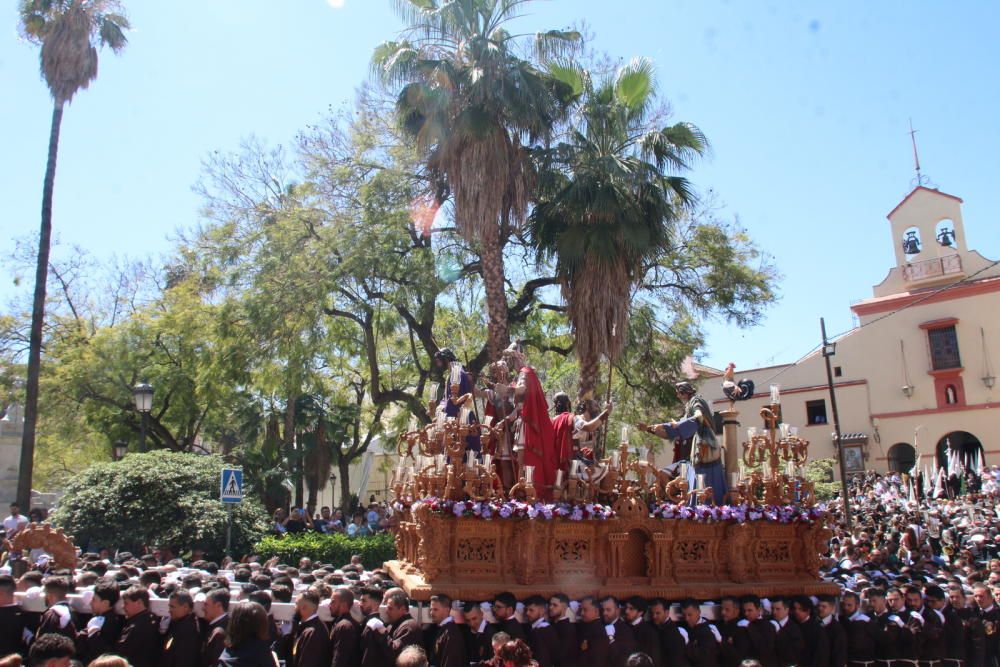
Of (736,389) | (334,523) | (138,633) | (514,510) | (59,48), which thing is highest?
(59,48)

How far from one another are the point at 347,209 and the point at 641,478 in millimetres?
13522

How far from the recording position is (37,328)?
20.8 meters

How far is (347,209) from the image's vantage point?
2103 cm

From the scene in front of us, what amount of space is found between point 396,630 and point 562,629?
166cm

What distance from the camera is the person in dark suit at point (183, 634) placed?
6.98 metres

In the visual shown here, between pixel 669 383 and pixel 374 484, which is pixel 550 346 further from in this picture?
pixel 374 484

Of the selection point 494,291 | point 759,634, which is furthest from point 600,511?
point 494,291

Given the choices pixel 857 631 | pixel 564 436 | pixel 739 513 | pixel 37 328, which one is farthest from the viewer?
pixel 37 328

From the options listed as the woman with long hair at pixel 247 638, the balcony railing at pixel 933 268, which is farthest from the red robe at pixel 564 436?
the balcony railing at pixel 933 268

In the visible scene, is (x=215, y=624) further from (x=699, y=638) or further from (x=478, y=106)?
(x=478, y=106)

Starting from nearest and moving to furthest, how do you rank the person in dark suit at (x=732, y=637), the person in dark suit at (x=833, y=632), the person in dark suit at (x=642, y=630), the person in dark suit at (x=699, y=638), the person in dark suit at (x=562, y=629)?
the person in dark suit at (x=562, y=629)
the person in dark suit at (x=642, y=630)
the person in dark suit at (x=699, y=638)
the person in dark suit at (x=732, y=637)
the person in dark suit at (x=833, y=632)

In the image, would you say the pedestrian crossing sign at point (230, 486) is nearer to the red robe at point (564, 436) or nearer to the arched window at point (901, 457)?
the red robe at point (564, 436)

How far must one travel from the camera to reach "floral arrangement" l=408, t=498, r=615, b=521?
8.48 m

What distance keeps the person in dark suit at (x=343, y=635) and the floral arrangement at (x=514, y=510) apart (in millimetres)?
1283
